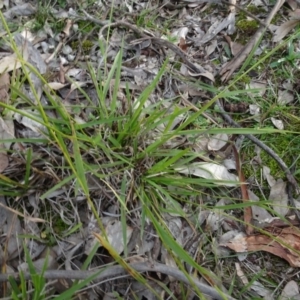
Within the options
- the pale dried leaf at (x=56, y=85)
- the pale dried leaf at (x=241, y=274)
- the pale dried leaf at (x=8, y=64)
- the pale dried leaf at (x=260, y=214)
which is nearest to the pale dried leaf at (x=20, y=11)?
the pale dried leaf at (x=8, y=64)

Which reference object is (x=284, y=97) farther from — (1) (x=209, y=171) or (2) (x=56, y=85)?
(2) (x=56, y=85)

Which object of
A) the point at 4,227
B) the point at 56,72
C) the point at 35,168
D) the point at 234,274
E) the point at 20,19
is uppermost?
the point at 20,19

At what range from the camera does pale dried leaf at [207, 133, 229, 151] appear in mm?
1820

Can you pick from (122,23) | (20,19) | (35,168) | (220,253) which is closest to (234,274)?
(220,253)

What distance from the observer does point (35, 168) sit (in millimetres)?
1612

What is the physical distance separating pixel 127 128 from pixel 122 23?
0.60 metres

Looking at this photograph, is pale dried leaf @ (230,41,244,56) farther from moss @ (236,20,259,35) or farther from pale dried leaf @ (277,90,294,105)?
pale dried leaf @ (277,90,294,105)

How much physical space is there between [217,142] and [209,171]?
0.15m

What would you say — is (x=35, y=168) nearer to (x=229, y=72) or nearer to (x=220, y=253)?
(x=220, y=253)

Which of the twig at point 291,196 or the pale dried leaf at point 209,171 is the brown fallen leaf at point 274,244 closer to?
the twig at point 291,196

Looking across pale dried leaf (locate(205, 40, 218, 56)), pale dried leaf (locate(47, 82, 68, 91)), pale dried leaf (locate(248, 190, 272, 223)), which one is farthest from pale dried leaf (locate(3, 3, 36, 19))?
pale dried leaf (locate(248, 190, 272, 223))

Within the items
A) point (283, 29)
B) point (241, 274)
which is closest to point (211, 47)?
point (283, 29)

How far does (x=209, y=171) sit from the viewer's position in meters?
1.76

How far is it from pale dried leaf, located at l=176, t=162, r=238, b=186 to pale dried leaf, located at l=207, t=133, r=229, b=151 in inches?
3.1
